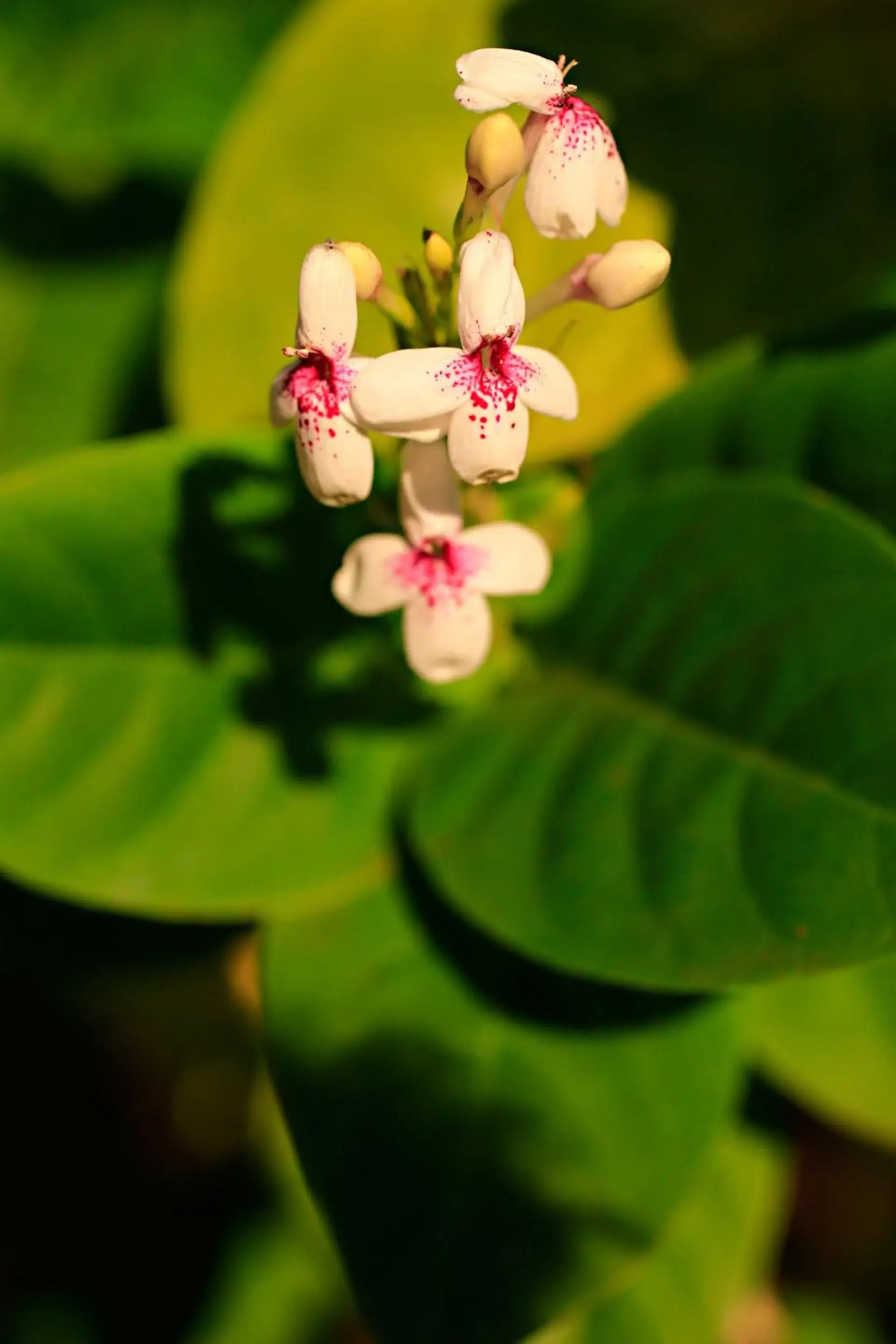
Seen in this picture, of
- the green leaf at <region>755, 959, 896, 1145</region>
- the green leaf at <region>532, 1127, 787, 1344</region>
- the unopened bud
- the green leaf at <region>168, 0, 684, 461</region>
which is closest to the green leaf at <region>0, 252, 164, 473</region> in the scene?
the green leaf at <region>168, 0, 684, 461</region>

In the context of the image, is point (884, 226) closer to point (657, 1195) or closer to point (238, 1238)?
point (657, 1195)

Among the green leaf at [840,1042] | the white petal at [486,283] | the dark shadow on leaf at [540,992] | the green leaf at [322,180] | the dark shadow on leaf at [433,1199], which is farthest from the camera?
the green leaf at [322,180]

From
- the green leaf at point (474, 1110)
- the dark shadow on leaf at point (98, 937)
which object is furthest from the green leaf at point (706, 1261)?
the dark shadow on leaf at point (98, 937)

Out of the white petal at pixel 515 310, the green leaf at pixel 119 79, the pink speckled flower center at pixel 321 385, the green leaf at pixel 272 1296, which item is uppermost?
the green leaf at pixel 119 79

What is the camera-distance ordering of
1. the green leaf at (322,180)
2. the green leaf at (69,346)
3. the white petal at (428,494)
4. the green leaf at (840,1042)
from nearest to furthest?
1. the white petal at (428,494)
2. the green leaf at (840,1042)
3. the green leaf at (322,180)
4. the green leaf at (69,346)

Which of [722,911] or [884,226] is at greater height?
[884,226]

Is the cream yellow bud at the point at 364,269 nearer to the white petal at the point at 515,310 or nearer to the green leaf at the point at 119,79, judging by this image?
the white petal at the point at 515,310

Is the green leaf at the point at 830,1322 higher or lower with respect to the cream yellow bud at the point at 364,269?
lower

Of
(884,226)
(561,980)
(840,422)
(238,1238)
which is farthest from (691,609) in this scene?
(238,1238)

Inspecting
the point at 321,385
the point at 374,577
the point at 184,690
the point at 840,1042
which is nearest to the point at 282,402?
the point at 321,385
